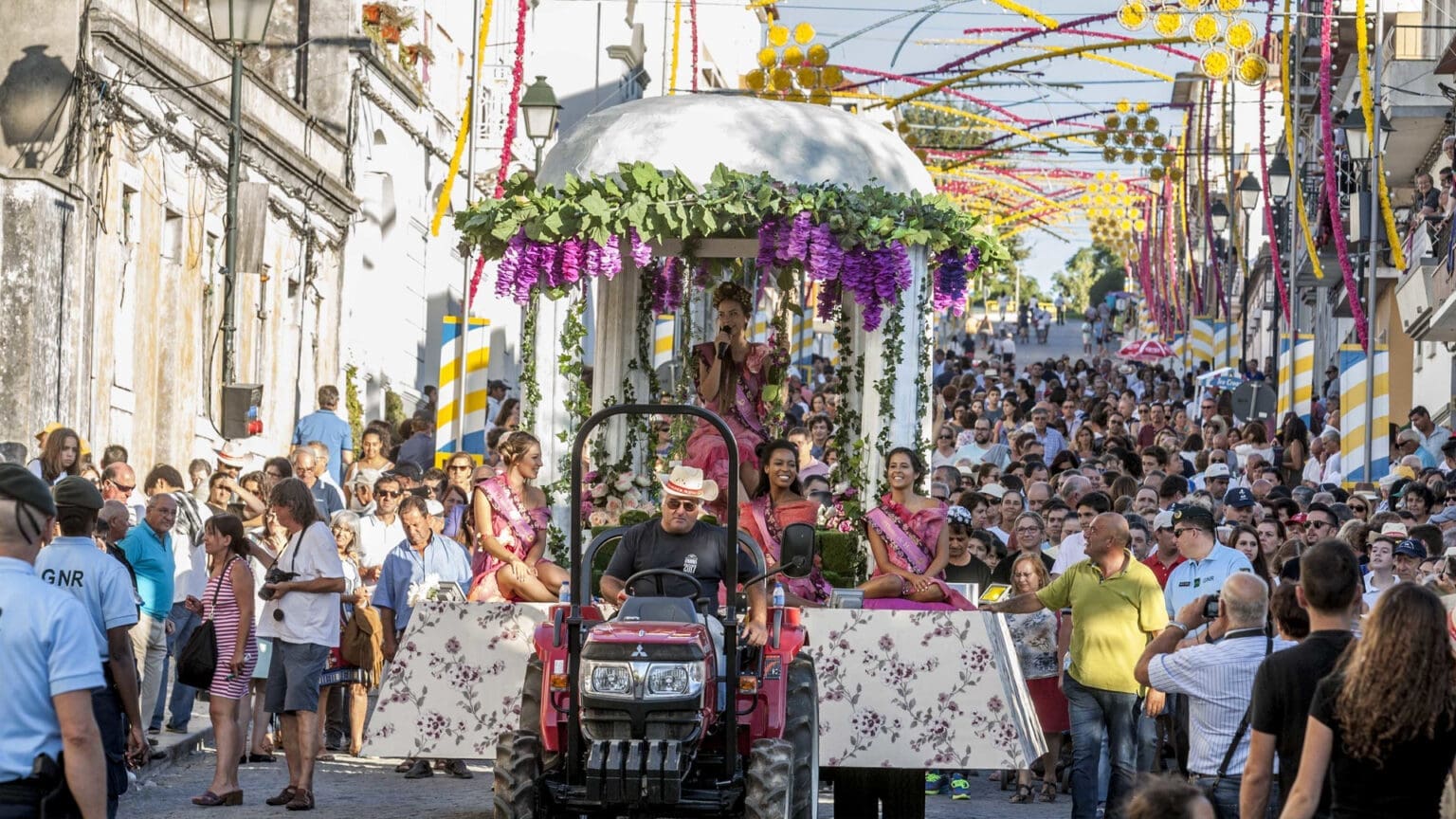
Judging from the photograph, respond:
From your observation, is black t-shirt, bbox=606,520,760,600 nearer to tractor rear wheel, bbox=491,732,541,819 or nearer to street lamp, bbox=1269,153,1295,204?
tractor rear wheel, bbox=491,732,541,819

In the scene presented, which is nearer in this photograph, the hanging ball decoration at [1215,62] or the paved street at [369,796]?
the paved street at [369,796]

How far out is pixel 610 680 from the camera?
10.3 m

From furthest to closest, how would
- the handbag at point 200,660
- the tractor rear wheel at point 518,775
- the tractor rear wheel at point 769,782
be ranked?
the handbag at point 200,660
the tractor rear wheel at point 518,775
the tractor rear wheel at point 769,782

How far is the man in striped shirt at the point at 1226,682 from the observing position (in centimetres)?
941

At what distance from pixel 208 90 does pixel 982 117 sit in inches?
616

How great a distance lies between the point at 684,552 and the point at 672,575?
0.20 metres

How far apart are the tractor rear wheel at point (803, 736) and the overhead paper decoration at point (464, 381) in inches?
582

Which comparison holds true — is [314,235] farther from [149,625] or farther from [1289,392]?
[149,625]

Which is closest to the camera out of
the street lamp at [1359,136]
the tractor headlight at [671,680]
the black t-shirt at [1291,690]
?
the black t-shirt at [1291,690]

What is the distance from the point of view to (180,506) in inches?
696

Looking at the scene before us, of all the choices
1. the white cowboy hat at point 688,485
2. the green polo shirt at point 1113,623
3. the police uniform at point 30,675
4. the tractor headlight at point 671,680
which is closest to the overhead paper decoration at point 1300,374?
the green polo shirt at point 1113,623

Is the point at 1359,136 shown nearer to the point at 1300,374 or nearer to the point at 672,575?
the point at 1300,374

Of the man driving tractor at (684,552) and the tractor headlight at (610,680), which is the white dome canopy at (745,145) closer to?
the man driving tractor at (684,552)

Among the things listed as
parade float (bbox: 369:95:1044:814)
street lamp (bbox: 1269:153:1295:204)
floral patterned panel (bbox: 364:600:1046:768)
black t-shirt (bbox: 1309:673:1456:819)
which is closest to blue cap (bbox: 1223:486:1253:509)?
parade float (bbox: 369:95:1044:814)
